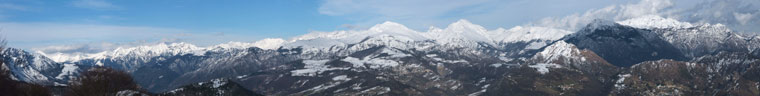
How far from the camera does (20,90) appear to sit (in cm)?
10638

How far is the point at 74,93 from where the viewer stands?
11406cm

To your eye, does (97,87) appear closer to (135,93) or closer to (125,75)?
(135,93)

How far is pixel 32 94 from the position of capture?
98312 mm

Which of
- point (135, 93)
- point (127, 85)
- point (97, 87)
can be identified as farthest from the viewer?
point (127, 85)

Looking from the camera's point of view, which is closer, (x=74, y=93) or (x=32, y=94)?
(x=32, y=94)

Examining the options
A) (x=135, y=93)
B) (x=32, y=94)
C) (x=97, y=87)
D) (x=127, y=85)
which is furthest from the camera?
(x=127, y=85)

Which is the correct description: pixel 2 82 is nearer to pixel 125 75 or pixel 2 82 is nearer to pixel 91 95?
pixel 91 95

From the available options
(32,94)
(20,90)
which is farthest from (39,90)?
(20,90)

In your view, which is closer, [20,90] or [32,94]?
[32,94]

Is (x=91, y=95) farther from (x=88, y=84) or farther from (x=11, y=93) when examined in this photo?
(x=11, y=93)

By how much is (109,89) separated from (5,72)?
17624 millimetres

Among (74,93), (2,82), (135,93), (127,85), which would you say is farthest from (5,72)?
(127,85)

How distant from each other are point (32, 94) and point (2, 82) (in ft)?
45.7

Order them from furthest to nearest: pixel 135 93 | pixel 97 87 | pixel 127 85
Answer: pixel 127 85
pixel 97 87
pixel 135 93
